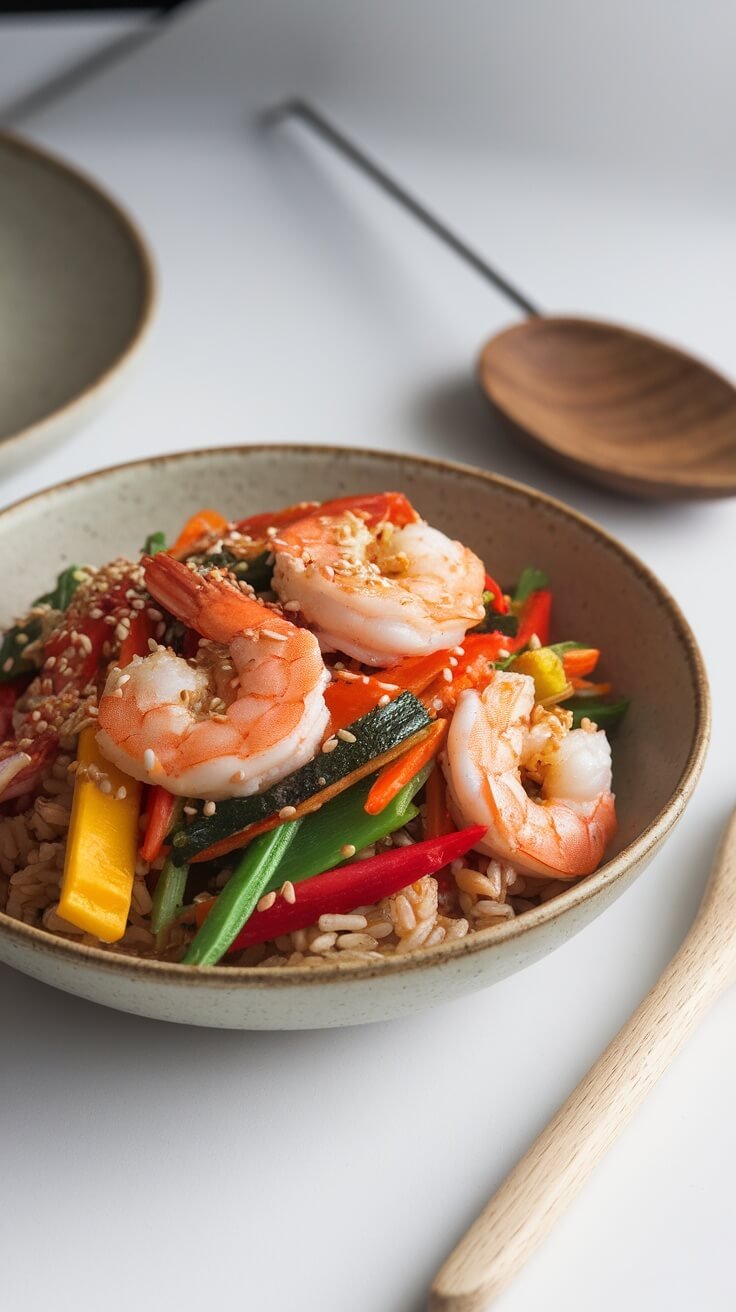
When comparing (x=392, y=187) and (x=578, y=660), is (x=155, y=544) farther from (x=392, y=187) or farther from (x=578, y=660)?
(x=392, y=187)

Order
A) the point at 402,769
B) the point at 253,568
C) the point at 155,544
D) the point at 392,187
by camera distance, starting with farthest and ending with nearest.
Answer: the point at 392,187 < the point at 155,544 < the point at 253,568 < the point at 402,769

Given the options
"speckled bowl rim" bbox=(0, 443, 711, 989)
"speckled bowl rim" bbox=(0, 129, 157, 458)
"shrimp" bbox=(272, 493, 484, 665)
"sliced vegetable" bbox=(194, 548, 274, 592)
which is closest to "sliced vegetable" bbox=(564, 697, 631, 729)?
"speckled bowl rim" bbox=(0, 443, 711, 989)

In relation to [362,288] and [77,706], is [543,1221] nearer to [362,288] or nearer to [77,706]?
[77,706]

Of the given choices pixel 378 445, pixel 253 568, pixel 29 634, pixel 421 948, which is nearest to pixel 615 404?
pixel 378 445

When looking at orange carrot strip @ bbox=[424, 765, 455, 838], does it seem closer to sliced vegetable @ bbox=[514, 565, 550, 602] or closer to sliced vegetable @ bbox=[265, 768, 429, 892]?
sliced vegetable @ bbox=[265, 768, 429, 892]

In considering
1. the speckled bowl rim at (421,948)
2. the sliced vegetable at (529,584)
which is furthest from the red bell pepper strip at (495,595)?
the speckled bowl rim at (421,948)
